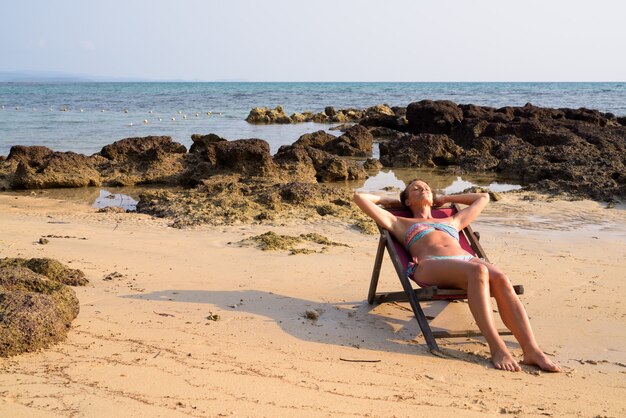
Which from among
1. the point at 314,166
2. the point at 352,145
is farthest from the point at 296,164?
the point at 352,145

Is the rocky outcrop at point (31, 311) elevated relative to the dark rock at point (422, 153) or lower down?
elevated

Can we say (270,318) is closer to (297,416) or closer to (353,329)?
(353,329)

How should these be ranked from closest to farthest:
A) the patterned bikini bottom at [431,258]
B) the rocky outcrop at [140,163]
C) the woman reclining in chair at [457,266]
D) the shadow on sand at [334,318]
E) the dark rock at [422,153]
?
the woman reclining in chair at [457,266]
the shadow on sand at [334,318]
the patterned bikini bottom at [431,258]
the rocky outcrop at [140,163]
the dark rock at [422,153]

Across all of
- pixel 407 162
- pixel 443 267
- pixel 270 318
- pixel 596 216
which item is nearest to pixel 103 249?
pixel 270 318

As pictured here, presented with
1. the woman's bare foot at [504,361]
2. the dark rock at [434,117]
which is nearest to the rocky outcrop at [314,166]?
the woman's bare foot at [504,361]

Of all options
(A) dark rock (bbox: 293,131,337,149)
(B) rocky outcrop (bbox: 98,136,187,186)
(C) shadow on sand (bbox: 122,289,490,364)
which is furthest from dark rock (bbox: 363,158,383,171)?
(C) shadow on sand (bbox: 122,289,490,364)

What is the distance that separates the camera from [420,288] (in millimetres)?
4656

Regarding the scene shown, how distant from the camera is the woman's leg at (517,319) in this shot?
4137mm

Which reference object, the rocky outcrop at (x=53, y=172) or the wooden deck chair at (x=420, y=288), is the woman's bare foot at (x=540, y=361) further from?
the rocky outcrop at (x=53, y=172)

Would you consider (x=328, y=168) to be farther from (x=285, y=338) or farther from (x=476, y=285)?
(x=476, y=285)

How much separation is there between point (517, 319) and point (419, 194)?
153 cm

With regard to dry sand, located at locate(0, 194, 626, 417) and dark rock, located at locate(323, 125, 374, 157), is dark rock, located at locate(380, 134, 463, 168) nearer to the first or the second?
dark rock, located at locate(323, 125, 374, 157)

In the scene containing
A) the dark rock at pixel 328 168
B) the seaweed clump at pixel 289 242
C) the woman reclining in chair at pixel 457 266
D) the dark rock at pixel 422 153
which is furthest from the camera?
the dark rock at pixel 422 153

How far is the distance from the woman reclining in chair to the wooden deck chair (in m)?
0.07
